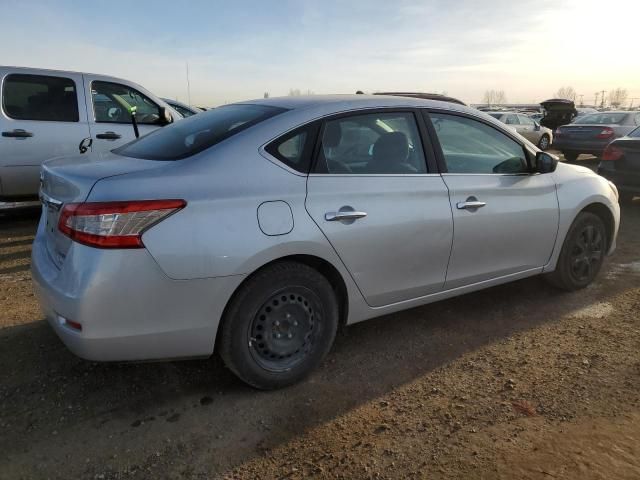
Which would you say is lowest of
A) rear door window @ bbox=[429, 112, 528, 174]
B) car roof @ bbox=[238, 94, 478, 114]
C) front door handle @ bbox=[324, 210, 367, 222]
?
front door handle @ bbox=[324, 210, 367, 222]

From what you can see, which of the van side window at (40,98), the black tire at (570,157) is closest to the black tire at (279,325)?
the van side window at (40,98)

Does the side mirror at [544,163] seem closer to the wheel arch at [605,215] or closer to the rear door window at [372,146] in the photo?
the wheel arch at [605,215]

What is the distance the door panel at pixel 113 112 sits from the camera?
20.3 feet

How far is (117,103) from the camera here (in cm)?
644

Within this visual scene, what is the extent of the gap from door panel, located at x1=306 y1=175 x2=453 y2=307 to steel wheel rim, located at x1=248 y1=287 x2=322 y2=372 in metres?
0.32

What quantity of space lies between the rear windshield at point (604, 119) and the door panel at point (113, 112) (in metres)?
12.4

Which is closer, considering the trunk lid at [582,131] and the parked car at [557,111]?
the trunk lid at [582,131]

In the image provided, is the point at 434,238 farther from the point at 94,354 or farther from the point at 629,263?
the point at 629,263

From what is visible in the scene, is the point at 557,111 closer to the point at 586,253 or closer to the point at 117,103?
the point at 586,253

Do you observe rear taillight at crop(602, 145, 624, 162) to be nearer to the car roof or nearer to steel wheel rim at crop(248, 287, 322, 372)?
the car roof

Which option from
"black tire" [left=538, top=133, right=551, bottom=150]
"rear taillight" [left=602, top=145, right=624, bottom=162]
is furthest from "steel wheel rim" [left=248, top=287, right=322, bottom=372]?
"black tire" [left=538, top=133, right=551, bottom=150]

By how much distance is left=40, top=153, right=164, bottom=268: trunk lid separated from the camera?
244cm

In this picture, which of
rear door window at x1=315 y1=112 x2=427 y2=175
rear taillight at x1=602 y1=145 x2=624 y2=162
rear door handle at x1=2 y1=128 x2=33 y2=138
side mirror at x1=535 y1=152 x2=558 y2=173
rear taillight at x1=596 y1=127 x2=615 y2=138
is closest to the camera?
rear door window at x1=315 y1=112 x2=427 y2=175

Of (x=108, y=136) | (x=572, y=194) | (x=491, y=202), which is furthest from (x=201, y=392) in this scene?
(x=108, y=136)
